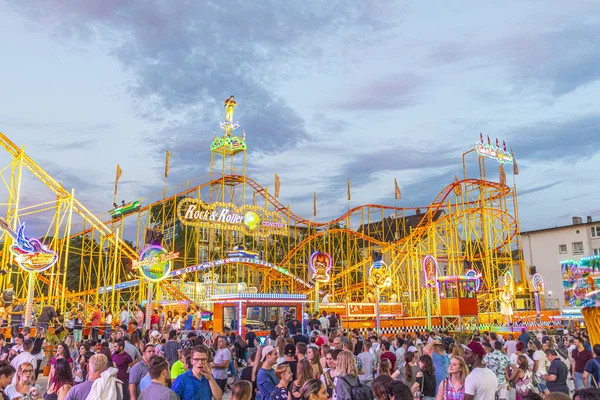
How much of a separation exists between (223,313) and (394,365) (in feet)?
45.1

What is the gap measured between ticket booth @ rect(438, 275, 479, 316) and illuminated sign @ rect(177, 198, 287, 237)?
13830mm

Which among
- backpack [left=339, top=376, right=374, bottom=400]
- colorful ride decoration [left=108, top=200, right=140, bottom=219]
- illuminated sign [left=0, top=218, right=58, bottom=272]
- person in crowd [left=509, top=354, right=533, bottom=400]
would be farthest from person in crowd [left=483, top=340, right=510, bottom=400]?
colorful ride decoration [left=108, top=200, right=140, bottom=219]

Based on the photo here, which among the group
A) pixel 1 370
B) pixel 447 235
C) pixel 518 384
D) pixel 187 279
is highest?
pixel 447 235

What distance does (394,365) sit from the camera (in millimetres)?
8492

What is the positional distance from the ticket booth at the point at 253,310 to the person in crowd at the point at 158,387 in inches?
624

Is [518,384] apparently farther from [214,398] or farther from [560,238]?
[560,238]

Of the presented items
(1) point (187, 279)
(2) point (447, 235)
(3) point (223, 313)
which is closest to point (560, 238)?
(2) point (447, 235)

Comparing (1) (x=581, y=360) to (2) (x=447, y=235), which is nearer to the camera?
(1) (x=581, y=360)

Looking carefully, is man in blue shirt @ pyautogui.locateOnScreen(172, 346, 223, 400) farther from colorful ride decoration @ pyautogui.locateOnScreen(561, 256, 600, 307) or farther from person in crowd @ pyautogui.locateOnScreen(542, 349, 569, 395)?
colorful ride decoration @ pyautogui.locateOnScreen(561, 256, 600, 307)

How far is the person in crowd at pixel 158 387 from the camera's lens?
14.9ft

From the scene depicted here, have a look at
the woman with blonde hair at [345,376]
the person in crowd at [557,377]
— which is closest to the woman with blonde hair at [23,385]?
the woman with blonde hair at [345,376]

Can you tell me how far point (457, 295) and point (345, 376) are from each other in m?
25.1

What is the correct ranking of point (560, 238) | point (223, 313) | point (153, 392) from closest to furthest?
point (153, 392) < point (223, 313) < point (560, 238)

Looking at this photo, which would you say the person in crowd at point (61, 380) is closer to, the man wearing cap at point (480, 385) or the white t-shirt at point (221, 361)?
the white t-shirt at point (221, 361)
